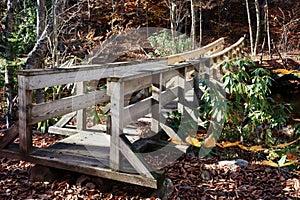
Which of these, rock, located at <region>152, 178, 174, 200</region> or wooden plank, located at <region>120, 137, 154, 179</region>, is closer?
wooden plank, located at <region>120, 137, 154, 179</region>

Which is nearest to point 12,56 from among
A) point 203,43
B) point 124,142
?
point 124,142

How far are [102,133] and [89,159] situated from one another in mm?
1047

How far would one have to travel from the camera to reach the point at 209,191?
3.66 m

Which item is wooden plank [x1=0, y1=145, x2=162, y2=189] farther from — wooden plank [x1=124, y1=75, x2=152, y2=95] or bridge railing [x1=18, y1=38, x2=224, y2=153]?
wooden plank [x1=124, y1=75, x2=152, y2=95]

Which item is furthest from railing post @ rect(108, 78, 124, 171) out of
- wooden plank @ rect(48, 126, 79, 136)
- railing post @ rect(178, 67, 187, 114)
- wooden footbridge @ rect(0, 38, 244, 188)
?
railing post @ rect(178, 67, 187, 114)

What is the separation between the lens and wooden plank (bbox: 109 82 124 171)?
319 cm

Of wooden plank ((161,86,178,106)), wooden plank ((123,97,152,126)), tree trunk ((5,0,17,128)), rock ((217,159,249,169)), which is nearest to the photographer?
wooden plank ((123,97,152,126))

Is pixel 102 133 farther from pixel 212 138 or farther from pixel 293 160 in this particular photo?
pixel 293 160

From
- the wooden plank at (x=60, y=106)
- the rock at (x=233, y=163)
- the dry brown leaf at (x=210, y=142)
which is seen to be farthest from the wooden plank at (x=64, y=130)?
the rock at (x=233, y=163)

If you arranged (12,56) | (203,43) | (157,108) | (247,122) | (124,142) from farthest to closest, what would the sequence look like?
1. (203,43)
2. (12,56)
3. (247,122)
4. (157,108)
5. (124,142)

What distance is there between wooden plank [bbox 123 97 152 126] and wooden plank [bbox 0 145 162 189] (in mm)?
556

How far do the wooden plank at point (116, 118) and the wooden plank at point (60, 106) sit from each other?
0.79 metres

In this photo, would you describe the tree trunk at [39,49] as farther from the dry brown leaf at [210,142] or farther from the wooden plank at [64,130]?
the dry brown leaf at [210,142]

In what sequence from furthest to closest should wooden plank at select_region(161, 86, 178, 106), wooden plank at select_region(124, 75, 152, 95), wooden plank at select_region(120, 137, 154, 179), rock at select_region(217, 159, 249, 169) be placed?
wooden plank at select_region(161, 86, 178, 106) → rock at select_region(217, 159, 249, 169) → wooden plank at select_region(124, 75, 152, 95) → wooden plank at select_region(120, 137, 154, 179)
